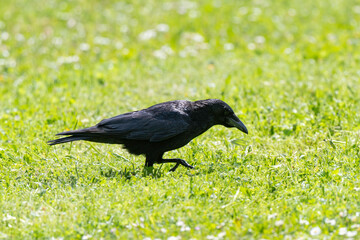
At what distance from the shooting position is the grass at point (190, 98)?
4.12m

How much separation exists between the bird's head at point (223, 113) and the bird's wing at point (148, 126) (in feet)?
1.03

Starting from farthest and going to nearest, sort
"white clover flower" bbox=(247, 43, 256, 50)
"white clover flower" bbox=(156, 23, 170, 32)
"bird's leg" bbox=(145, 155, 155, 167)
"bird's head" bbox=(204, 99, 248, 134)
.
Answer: "white clover flower" bbox=(156, 23, 170, 32) → "white clover flower" bbox=(247, 43, 256, 50) → "bird's head" bbox=(204, 99, 248, 134) → "bird's leg" bbox=(145, 155, 155, 167)

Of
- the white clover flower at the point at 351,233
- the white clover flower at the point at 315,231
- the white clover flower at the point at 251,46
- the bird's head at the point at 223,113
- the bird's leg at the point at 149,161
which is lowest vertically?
the white clover flower at the point at 251,46

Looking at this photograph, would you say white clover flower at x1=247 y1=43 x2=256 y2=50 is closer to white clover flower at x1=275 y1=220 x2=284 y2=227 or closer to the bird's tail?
the bird's tail

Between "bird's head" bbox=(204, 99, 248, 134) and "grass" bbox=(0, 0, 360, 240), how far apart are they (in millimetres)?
318

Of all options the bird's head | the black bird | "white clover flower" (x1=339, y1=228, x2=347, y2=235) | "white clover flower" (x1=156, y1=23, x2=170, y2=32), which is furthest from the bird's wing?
"white clover flower" (x1=156, y1=23, x2=170, y2=32)

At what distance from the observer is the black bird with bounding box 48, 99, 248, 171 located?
511 cm

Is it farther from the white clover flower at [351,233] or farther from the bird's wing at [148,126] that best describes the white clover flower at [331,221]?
the bird's wing at [148,126]

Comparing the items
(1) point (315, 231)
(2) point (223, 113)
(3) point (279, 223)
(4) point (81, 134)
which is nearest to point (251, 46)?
(2) point (223, 113)

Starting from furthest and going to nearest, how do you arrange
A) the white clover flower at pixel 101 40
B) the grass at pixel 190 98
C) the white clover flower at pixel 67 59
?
1. the white clover flower at pixel 101 40
2. the white clover flower at pixel 67 59
3. the grass at pixel 190 98

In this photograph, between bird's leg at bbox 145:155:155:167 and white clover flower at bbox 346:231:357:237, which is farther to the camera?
bird's leg at bbox 145:155:155:167

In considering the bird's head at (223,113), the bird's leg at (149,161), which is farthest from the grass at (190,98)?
the bird's head at (223,113)

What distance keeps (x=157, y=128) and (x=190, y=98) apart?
2504 mm

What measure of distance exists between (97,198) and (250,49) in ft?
21.2
